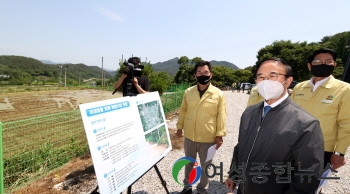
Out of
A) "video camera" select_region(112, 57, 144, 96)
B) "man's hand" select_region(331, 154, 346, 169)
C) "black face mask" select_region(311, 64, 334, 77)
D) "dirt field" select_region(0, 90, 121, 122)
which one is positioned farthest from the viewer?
"dirt field" select_region(0, 90, 121, 122)

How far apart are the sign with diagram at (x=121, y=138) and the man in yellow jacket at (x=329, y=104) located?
2006 mm

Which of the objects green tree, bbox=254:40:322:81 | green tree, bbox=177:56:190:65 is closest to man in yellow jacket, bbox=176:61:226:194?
green tree, bbox=254:40:322:81

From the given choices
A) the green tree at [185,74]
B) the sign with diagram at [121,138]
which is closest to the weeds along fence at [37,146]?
the sign with diagram at [121,138]

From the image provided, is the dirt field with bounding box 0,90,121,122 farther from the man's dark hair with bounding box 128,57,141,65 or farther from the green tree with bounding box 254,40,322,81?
the green tree with bounding box 254,40,322,81

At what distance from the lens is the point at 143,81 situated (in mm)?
3545

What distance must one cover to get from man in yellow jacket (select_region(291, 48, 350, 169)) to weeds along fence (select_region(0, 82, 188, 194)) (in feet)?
12.7

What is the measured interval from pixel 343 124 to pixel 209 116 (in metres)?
1.54

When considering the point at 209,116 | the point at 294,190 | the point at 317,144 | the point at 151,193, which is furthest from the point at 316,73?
the point at 151,193

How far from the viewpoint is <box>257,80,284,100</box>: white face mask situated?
4.87ft

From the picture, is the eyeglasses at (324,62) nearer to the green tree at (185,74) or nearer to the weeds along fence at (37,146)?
the weeds along fence at (37,146)

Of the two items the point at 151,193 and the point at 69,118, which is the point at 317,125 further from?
the point at 69,118

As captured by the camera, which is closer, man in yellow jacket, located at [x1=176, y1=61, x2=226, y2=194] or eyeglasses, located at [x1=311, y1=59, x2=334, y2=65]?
eyeglasses, located at [x1=311, y1=59, x2=334, y2=65]

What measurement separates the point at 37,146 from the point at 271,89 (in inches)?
163

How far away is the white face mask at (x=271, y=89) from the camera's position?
1.48 meters
